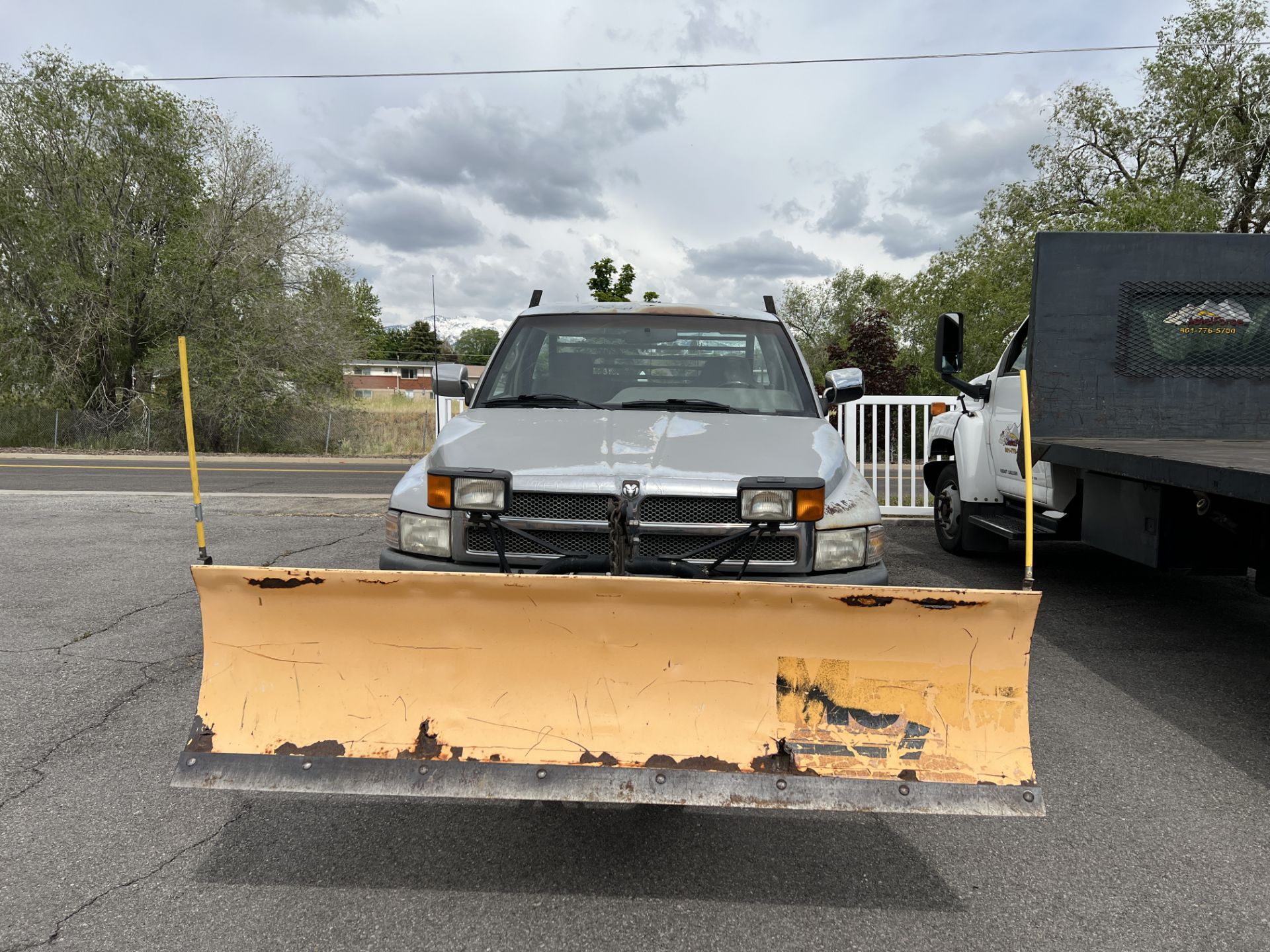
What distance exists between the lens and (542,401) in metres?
4.43

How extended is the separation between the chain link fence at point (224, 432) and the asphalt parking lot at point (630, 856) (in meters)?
24.5

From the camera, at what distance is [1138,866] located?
9.59 ft

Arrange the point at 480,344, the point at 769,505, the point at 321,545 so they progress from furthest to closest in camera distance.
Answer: the point at 480,344, the point at 321,545, the point at 769,505

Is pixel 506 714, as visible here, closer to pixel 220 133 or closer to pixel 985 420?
pixel 985 420

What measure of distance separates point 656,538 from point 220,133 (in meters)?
30.0

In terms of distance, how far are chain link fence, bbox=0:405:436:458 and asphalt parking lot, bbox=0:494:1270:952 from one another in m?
24.5

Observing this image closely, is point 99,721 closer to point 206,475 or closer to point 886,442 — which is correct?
point 886,442

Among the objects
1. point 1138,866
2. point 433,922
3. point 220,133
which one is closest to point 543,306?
point 433,922

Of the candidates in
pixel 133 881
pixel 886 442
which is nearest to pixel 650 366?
pixel 133 881

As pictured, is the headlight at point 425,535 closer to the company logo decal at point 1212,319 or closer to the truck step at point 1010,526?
the truck step at point 1010,526

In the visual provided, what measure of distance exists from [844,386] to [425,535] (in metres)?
2.63

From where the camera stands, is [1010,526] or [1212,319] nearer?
[1212,319]

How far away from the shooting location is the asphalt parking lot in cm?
256

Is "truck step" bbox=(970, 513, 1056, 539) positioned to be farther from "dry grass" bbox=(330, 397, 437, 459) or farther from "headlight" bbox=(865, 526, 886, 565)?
"dry grass" bbox=(330, 397, 437, 459)
